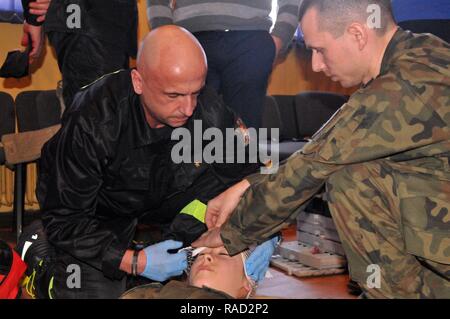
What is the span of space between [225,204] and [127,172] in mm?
423

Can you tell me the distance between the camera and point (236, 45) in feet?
7.55

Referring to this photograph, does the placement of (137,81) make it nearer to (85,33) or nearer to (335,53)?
(85,33)

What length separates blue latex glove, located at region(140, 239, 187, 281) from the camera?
1.95 m

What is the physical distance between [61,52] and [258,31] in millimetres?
726

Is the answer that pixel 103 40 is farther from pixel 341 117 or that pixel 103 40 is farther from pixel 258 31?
pixel 341 117

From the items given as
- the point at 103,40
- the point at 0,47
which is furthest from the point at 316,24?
the point at 0,47

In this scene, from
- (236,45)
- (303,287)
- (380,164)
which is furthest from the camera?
(303,287)

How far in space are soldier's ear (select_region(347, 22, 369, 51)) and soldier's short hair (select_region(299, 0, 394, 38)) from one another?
0.01 m

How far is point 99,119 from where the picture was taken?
2.03 metres

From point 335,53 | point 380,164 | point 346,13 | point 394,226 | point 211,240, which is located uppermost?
point 346,13

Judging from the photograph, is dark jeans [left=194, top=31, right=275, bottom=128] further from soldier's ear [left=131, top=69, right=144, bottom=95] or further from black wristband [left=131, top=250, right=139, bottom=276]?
black wristband [left=131, top=250, right=139, bottom=276]

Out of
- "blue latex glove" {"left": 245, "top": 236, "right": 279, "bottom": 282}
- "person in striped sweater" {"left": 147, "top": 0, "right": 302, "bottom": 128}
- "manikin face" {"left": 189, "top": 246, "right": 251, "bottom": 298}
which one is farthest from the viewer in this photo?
"person in striped sweater" {"left": 147, "top": 0, "right": 302, "bottom": 128}

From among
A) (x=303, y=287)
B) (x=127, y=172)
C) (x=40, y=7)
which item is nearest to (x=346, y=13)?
(x=127, y=172)

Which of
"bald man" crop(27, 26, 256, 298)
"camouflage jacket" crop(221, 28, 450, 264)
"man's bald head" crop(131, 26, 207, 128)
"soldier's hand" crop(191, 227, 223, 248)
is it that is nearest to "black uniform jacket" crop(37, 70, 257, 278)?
"bald man" crop(27, 26, 256, 298)
